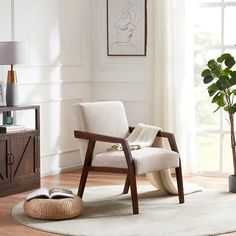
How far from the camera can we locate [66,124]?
6.78m

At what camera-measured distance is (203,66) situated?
21.1 ft

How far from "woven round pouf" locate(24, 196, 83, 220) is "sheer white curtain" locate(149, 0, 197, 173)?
203 cm

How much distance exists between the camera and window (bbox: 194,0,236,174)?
629cm

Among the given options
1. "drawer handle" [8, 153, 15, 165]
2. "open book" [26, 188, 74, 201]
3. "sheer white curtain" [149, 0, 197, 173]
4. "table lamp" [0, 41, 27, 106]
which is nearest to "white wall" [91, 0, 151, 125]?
"sheer white curtain" [149, 0, 197, 173]

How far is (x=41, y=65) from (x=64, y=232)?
8.12 ft

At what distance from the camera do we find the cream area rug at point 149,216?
4273 mm

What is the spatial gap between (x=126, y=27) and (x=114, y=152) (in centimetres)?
213

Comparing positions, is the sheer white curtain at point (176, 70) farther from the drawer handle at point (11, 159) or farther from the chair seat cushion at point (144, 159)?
the drawer handle at point (11, 159)

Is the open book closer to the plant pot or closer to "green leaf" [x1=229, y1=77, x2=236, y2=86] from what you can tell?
the plant pot

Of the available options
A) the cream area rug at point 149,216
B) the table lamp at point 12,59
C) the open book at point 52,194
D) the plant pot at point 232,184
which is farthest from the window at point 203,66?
the open book at point 52,194

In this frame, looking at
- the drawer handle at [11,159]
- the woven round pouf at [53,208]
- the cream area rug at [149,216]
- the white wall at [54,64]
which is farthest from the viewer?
the white wall at [54,64]

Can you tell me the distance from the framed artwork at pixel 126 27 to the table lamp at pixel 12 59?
1.50m

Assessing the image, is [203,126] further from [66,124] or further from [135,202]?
[135,202]

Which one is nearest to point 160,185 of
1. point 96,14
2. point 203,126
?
point 203,126
